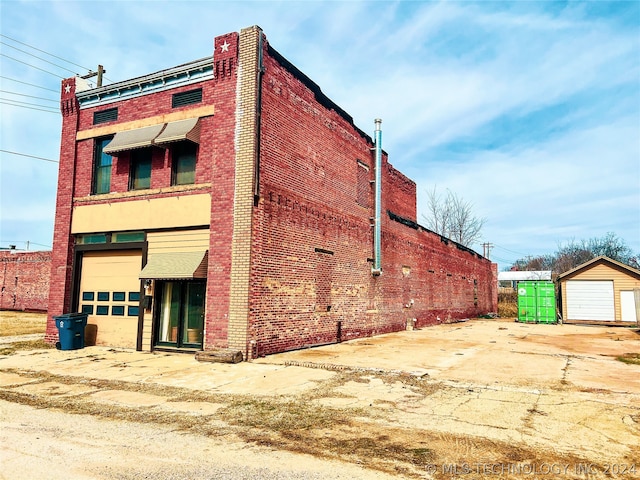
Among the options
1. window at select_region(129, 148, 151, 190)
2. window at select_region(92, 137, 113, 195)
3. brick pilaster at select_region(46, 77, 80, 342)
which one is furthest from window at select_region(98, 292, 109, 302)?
window at select_region(129, 148, 151, 190)

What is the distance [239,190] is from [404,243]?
487 inches

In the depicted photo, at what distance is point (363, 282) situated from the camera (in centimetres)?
1744

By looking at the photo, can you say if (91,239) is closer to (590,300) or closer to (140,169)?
(140,169)

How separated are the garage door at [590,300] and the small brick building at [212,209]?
19.8m

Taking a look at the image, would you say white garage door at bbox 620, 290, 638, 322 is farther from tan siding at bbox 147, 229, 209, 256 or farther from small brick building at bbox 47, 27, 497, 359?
tan siding at bbox 147, 229, 209, 256

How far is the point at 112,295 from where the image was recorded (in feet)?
44.7

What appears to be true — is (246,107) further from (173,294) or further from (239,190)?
(173,294)

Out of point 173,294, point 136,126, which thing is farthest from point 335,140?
point 173,294

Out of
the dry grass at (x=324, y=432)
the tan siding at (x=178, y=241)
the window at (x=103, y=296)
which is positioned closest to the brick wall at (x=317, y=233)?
the tan siding at (x=178, y=241)

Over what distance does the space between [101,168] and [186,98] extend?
13.3ft

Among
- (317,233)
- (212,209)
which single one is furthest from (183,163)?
(317,233)

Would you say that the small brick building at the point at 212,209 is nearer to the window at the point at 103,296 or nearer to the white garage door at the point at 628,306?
the window at the point at 103,296

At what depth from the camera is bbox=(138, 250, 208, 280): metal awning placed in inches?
454

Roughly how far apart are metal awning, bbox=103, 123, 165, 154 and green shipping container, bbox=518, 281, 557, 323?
27.1 m
